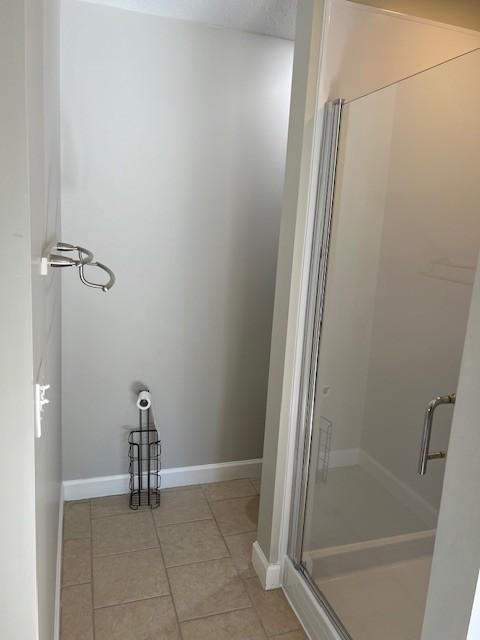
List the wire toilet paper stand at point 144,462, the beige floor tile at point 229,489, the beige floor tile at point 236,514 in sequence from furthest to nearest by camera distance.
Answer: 1. the beige floor tile at point 229,489
2. the wire toilet paper stand at point 144,462
3. the beige floor tile at point 236,514

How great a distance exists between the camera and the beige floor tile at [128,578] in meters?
1.91

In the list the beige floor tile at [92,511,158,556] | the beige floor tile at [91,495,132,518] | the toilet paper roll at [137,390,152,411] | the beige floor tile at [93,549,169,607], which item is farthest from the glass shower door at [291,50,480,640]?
the beige floor tile at [91,495,132,518]

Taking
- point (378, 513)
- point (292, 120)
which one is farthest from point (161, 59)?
point (378, 513)

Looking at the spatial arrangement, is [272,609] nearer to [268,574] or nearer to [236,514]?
[268,574]

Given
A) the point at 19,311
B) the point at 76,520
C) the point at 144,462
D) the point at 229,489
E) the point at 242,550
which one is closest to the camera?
the point at 19,311

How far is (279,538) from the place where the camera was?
195cm

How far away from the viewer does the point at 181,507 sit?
2508 millimetres

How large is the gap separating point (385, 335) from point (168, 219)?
1.25 meters

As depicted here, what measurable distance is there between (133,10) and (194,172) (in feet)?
2.39

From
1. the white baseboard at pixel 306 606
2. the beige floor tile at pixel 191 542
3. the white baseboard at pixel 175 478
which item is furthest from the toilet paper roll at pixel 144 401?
the white baseboard at pixel 306 606

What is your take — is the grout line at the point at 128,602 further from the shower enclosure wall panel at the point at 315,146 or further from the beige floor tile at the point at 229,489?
Answer: the beige floor tile at the point at 229,489

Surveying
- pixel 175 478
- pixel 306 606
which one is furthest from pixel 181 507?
pixel 306 606

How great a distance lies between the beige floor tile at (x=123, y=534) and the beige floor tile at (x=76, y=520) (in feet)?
0.14

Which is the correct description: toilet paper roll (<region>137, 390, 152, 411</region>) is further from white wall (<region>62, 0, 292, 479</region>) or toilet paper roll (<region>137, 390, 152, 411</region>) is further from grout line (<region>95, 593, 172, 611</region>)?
grout line (<region>95, 593, 172, 611</region>)
